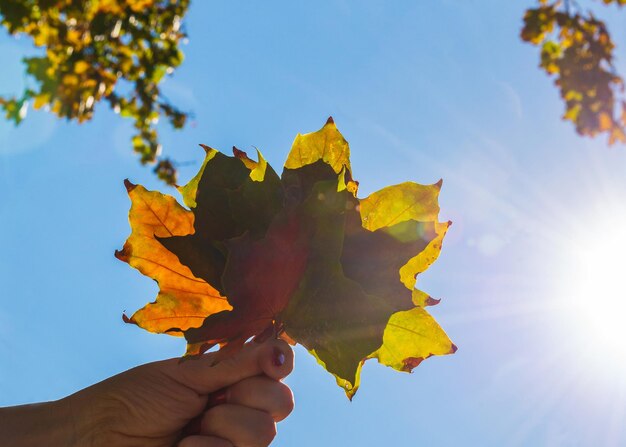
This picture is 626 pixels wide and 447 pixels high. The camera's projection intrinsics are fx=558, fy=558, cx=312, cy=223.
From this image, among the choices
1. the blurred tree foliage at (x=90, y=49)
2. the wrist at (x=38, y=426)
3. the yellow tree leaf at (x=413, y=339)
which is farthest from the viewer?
the blurred tree foliage at (x=90, y=49)

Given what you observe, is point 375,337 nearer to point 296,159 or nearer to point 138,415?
point 296,159

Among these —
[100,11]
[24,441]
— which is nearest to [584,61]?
[100,11]

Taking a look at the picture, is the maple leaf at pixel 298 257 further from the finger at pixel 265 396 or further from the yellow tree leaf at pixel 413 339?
the finger at pixel 265 396

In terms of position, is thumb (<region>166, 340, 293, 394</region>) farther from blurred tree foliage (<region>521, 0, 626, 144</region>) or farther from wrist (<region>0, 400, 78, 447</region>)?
blurred tree foliage (<region>521, 0, 626, 144</region>)

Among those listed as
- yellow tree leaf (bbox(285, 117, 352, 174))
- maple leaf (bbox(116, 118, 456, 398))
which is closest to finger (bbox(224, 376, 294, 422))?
maple leaf (bbox(116, 118, 456, 398))

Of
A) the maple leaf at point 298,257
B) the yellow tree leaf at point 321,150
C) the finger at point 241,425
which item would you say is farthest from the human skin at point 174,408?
the yellow tree leaf at point 321,150

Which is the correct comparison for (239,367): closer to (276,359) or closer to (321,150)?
(276,359)
